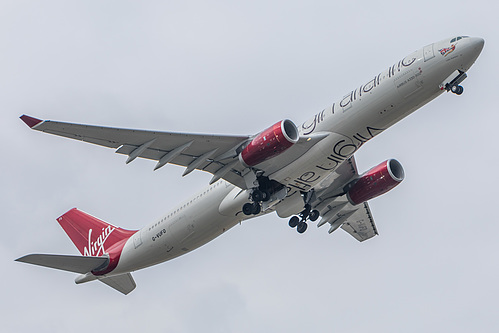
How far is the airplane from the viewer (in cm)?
3067

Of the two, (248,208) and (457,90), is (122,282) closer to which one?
(248,208)

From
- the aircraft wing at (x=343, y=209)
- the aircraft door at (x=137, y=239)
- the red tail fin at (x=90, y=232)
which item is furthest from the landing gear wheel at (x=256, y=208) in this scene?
the red tail fin at (x=90, y=232)

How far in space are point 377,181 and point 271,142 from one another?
321 inches

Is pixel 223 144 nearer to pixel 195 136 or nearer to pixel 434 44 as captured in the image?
pixel 195 136

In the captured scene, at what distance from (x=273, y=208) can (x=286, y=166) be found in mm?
3703

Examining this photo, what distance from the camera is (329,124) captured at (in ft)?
105

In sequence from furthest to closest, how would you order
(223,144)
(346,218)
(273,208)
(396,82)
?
(346,218), (273,208), (223,144), (396,82)

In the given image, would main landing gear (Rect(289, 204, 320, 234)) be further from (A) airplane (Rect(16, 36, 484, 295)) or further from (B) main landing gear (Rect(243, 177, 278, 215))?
(B) main landing gear (Rect(243, 177, 278, 215))

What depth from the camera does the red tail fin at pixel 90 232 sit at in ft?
132

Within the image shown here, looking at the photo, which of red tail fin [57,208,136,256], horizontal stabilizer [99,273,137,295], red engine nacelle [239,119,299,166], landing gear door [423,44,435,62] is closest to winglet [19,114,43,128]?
red engine nacelle [239,119,299,166]

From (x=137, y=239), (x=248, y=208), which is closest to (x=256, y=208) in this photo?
(x=248, y=208)

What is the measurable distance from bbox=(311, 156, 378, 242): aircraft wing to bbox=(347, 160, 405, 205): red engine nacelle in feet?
2.17

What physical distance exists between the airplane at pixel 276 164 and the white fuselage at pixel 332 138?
0.14 feet

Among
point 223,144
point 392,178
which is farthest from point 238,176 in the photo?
point 392,178
